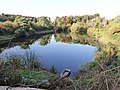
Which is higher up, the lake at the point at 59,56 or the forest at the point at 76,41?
the forest at the point at 76,41

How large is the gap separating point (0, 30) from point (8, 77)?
34583 millimetres

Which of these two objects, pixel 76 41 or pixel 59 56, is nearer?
pixel 59 56

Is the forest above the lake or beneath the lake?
above

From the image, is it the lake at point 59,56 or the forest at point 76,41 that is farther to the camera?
the lake at point 59,56

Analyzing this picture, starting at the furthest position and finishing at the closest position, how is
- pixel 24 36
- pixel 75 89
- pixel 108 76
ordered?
pixel 24 36 → pixel 75 89 → pixel 108 76

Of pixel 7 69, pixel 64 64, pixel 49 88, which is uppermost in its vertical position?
pixel 7 69

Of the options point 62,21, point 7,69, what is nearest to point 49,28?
point 62,21

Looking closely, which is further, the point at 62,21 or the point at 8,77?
the point at 62,21

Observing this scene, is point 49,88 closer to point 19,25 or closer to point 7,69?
point 7,69

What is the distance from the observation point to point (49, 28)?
7106 cm

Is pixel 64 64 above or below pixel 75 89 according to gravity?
below

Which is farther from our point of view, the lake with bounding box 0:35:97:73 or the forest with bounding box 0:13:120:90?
the lake with bounding box 0:35:97:73

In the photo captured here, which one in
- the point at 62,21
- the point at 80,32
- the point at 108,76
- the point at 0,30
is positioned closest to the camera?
the point at 108,76

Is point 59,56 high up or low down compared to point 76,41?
up
